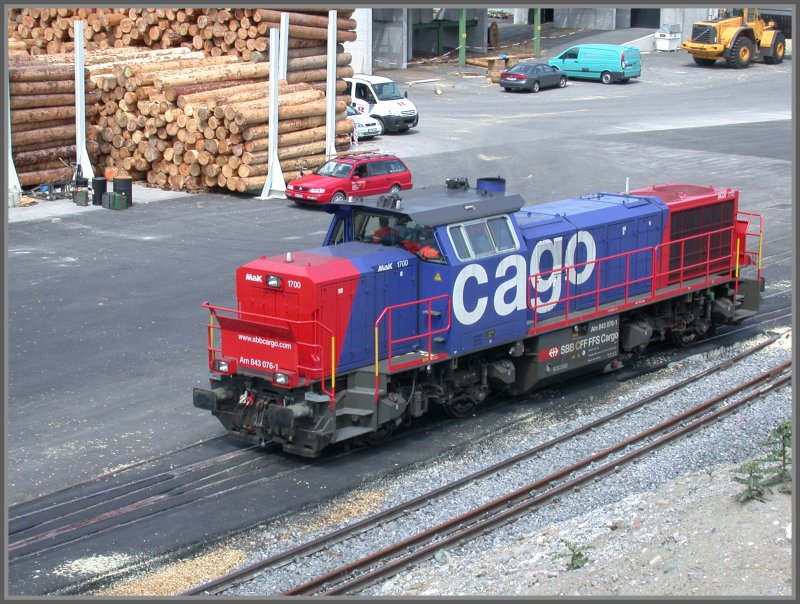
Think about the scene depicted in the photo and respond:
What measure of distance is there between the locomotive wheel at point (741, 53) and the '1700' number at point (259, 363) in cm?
4821

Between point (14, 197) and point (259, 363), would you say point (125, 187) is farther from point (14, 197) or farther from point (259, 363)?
point (259, 363)

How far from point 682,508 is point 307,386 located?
465 centimetres

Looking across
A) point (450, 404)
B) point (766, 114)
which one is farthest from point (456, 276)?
point (766, 114)

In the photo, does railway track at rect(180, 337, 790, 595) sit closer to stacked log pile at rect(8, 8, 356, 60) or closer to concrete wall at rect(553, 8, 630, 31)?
stacked log pile at rect(8, 8, 356, 60)

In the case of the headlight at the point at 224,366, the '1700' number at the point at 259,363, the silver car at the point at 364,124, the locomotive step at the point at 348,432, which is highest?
the silver car at the point at 364,124

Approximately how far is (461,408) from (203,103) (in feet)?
60.8

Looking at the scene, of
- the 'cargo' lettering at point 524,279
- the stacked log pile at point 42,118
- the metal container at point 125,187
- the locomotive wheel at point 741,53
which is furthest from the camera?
the locomotive wheel at point 741,53

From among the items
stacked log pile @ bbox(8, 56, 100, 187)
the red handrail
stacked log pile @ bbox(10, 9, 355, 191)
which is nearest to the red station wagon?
stacked log pile @ bbox(10, 9, 355, 191)

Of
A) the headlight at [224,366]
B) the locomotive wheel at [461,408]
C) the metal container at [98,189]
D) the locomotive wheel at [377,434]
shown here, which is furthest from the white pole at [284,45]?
the locomotive wheel at [377,434]

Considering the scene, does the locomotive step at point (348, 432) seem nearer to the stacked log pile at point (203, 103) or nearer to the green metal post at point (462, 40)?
the stacked log pile at point (203, 103)

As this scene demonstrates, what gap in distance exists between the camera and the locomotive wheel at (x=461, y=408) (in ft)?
53.8

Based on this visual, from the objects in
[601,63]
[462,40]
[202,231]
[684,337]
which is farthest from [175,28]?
[601,63]

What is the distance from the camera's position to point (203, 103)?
32500mm

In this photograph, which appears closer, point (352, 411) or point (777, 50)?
point (352, 411)
